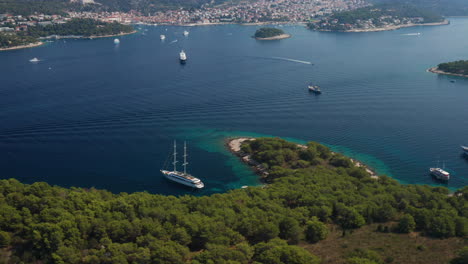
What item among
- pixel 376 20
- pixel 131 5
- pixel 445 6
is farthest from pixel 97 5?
pixel 445 6

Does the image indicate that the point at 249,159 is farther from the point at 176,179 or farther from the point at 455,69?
the point at 455,69

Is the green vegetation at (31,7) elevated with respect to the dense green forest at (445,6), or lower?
lower

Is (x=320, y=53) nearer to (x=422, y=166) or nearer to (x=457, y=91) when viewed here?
(x=457, y=91)

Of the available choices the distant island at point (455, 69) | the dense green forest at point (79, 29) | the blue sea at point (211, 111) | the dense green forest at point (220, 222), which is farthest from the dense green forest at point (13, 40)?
the distant island at point (455, 69)

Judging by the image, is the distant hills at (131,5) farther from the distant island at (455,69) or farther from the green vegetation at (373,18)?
the distant island at (455,69)

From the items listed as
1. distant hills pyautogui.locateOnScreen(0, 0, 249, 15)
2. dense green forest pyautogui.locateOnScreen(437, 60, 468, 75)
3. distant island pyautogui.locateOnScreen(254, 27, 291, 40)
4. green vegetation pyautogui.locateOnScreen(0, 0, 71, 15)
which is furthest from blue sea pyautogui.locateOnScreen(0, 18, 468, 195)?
distant hills pyautogui.locateOnScreen(0, 0, 249, 15)

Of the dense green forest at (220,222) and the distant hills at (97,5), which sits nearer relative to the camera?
the dense green forest at (220,222)
